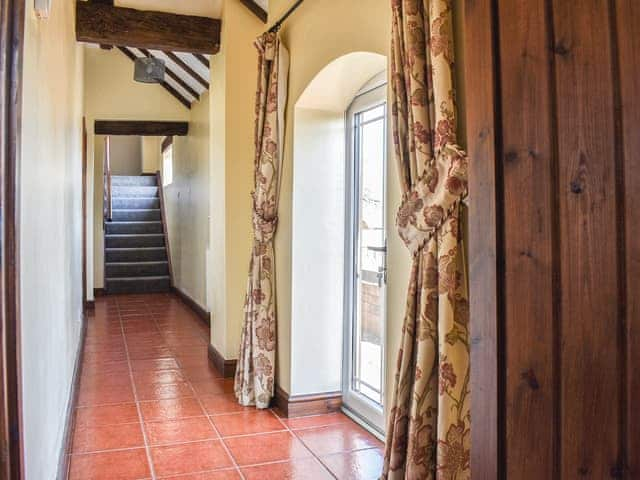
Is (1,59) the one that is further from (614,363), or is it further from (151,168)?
(151,168)

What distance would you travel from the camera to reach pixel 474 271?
126 centimetres

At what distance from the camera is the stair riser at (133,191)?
35.7ft

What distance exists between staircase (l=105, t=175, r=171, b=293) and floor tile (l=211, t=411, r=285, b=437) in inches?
244

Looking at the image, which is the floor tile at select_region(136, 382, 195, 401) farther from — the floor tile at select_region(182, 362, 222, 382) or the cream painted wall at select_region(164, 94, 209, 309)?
the cream painted wall at select_region(164, 94, 209, 309)

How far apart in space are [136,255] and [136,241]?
412 millimetres

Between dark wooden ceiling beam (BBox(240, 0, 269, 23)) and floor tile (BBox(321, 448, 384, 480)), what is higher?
dark wooden ceiling beam (BBox(240, 0, 269, 23))

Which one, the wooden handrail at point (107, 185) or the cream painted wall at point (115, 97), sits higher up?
the cream painted wall at point (115, 97)

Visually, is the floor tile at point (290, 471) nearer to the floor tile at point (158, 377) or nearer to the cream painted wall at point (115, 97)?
the floor tile at point (158, 377)

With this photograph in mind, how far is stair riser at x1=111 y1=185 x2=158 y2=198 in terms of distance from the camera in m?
10.9

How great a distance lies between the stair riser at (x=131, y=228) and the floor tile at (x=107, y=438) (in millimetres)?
7478

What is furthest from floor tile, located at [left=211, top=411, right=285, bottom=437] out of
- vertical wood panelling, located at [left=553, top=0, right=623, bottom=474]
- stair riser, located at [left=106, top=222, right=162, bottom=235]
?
stair riser, located at [left=106, top=222, right=162, bottom=235]

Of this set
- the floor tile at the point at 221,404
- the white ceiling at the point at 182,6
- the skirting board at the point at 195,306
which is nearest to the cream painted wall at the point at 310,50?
the floor tile at the point at 221,404

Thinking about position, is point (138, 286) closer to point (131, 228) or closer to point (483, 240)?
point (131, 228)

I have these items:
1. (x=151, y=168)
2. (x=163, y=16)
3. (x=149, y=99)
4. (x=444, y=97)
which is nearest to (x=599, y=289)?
(x=444, y=97)
